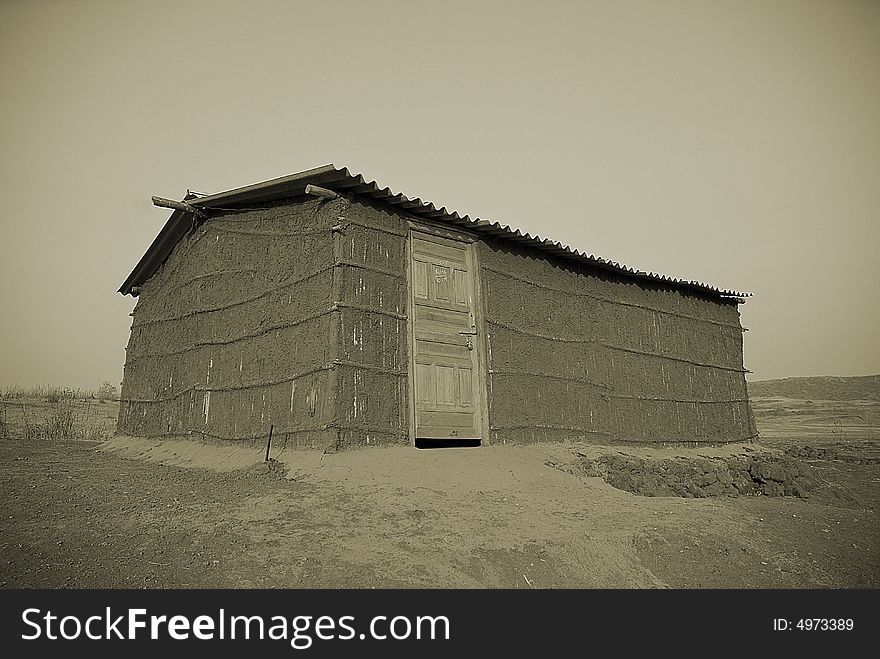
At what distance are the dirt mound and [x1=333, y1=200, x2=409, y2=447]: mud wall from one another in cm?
270

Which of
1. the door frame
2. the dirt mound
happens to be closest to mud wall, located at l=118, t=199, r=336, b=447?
the door frame

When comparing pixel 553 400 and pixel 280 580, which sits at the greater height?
pixel 553 400

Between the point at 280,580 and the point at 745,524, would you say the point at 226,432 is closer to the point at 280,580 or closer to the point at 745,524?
the point at 280,580

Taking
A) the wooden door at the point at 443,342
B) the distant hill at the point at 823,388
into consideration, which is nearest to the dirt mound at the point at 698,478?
the wooden door at the point at 443,342

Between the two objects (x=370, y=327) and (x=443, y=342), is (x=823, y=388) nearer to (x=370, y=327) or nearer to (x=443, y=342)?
(x=443, y=342)

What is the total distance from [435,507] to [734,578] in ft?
7.91

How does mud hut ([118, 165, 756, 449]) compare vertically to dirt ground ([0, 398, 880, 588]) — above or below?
above

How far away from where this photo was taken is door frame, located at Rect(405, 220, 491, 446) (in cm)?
762

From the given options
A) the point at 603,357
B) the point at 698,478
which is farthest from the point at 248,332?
the point at 698,478

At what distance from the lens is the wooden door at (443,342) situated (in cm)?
778

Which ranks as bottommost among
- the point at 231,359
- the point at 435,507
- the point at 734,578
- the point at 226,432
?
the point at 734,578

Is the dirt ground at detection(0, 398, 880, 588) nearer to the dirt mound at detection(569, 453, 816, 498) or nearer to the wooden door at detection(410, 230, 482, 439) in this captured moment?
the dirt mound at detection(569, 453, 816, 498)

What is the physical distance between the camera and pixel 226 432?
8.41 meters
